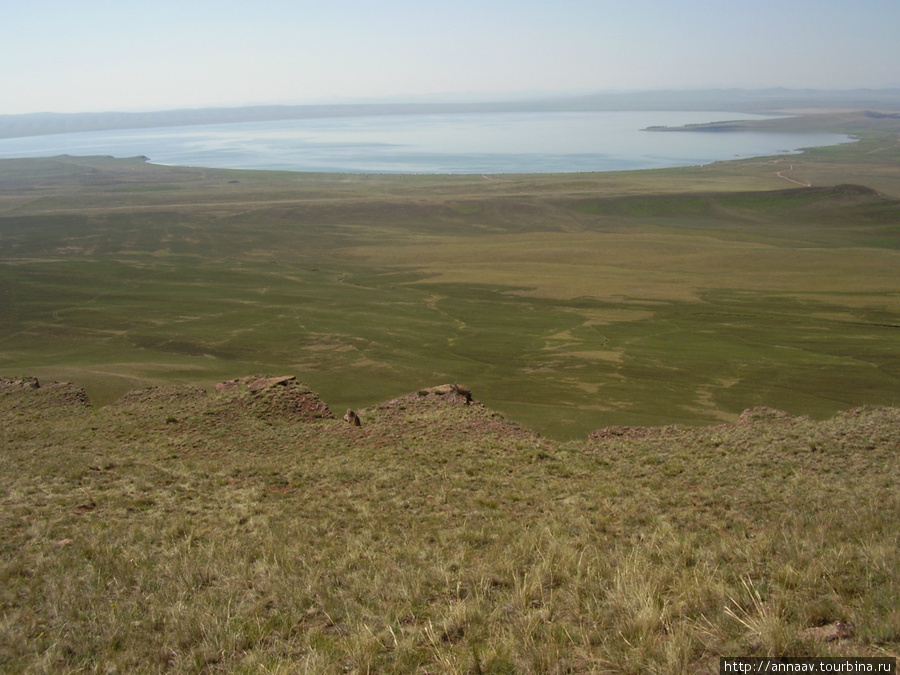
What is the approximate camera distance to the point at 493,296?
41.1 meters

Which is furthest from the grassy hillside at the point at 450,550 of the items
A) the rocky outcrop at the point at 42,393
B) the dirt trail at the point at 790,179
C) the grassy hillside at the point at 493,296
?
the dirt trail at the point at 790,179

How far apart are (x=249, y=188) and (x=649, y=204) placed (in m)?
65.0

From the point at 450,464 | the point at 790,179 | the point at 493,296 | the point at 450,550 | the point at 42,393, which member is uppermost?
the point at 790,179

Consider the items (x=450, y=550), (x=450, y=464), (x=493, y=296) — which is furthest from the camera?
(x=493, y=296)

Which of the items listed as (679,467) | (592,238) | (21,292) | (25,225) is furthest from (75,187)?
(679,467)

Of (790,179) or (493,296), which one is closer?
(493,296)

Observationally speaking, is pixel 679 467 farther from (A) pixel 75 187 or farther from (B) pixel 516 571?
(A) pixel 75 187

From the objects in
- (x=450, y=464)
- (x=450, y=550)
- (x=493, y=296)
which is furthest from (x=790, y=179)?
(x=450, y=550)

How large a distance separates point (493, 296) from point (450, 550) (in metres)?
33.8

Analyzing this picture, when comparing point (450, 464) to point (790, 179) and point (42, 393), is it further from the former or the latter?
point (790, 179)

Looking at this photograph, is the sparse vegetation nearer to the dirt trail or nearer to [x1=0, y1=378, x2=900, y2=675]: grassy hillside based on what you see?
[x1=0, y1=378, x2=900, y2=675]: grassy hillside

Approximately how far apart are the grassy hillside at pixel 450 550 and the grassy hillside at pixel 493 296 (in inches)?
268

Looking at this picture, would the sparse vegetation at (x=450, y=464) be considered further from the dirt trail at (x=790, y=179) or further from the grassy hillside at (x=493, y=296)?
the dirt trail at (x=790, y=179)

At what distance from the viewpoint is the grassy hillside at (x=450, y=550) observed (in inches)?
199
